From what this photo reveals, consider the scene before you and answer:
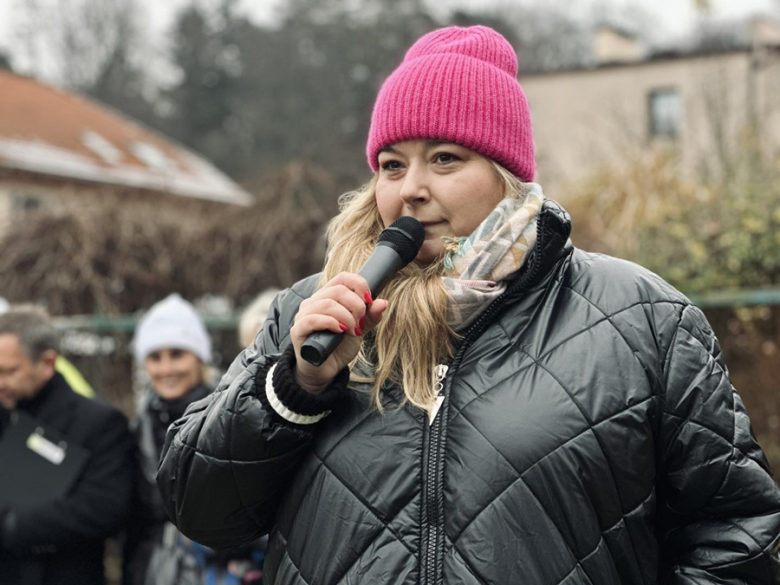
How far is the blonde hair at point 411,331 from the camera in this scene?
5.66 feet

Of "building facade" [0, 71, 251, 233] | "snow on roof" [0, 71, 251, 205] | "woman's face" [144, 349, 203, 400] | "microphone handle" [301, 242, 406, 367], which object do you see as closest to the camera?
"microphone handle" [301, 242, 406, 367]

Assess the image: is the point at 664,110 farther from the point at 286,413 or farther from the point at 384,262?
the point at 286,413

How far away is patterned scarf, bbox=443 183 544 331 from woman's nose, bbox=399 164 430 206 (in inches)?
4.6

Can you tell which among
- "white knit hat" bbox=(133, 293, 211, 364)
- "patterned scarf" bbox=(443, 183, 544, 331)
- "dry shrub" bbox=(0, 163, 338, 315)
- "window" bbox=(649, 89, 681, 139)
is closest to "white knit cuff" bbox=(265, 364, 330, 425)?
"patterned scarf" bbox=(443, 183, 544, 331)

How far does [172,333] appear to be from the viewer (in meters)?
4.16

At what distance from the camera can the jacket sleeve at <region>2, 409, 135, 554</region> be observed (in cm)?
371

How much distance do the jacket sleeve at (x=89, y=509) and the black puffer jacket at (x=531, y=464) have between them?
7.02 feet

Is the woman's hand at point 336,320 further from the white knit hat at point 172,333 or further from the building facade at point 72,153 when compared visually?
the building facade at point 72,153

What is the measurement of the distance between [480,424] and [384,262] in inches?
13.6

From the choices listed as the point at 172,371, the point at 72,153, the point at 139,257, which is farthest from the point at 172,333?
the point at 72,153

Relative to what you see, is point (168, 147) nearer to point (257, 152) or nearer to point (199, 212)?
point (257, 152)

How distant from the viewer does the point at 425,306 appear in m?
1.75

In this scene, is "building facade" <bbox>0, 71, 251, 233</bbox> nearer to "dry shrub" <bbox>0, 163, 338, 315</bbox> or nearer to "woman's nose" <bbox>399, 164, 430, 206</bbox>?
"dry shrub" <bbox>0, 163, 338, 315</bbox>

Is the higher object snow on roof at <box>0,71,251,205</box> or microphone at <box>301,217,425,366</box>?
microphone at <box>301,217,425,366</box>
